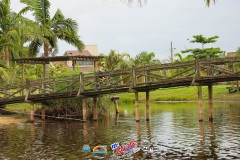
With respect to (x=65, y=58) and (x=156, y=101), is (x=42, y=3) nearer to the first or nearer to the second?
(x=65, y=58)

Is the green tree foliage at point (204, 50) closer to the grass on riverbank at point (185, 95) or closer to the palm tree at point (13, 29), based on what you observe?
the grass on riverbank at point (185, 95)

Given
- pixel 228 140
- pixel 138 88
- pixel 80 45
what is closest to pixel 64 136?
pixel 138 88

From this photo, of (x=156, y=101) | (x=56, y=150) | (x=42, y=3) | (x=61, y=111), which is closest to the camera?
(x=56, y=150)

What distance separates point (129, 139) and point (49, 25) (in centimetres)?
2054

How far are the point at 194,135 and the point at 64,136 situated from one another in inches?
263

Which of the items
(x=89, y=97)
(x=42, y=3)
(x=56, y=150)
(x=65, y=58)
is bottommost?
(x=56, y=150)

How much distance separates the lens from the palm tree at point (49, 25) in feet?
117

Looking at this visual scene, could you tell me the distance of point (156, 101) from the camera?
167 ft

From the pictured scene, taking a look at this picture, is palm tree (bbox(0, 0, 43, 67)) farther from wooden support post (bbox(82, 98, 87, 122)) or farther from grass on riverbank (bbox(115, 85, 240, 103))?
grass on riverbank (bbox(115, 85, 240, 103))

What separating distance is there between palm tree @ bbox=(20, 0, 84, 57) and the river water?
38.0 ft

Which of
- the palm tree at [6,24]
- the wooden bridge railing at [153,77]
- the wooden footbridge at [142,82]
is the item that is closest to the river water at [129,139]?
the wooden footbridge at [142,82]

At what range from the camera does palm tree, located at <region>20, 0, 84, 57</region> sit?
35781 millimetres

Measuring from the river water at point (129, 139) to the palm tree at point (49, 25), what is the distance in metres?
11.6

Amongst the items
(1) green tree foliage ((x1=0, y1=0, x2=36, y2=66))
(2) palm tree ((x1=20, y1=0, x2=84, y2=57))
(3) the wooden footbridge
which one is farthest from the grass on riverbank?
(3) the wooden footbridge
